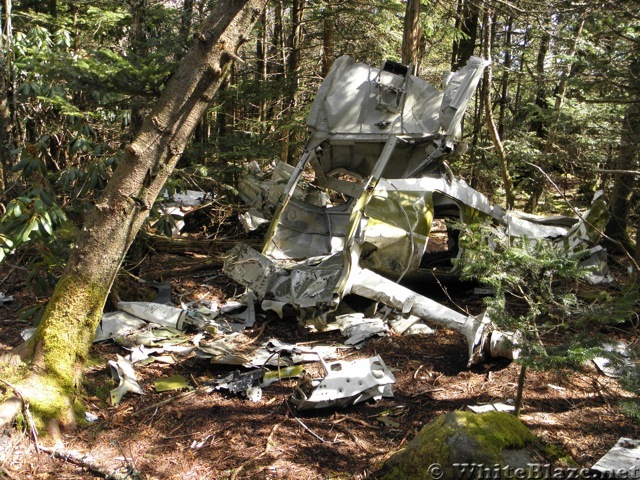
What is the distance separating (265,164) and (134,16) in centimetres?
409

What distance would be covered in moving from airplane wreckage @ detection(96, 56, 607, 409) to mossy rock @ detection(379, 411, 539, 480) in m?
1.20

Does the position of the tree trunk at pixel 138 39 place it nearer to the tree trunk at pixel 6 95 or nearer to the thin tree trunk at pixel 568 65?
the tree trunk at pixel 6 95

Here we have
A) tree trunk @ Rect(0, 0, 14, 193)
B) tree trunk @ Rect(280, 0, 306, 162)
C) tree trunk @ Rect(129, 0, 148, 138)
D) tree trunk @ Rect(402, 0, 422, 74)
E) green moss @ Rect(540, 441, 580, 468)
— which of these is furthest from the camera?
tree trunk @ Rect(280, 0, 306, 162)

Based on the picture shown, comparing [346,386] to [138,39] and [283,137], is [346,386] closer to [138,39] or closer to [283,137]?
[138,39]

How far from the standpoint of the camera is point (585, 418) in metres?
4.32

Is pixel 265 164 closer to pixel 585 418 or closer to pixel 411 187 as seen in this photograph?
pixel 411 187

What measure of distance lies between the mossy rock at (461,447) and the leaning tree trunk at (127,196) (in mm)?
2421

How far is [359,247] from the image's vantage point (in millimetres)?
6047

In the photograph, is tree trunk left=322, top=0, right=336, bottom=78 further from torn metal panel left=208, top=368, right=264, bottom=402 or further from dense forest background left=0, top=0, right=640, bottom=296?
torn metal panel left=208, top=368, right=264, bottom=402

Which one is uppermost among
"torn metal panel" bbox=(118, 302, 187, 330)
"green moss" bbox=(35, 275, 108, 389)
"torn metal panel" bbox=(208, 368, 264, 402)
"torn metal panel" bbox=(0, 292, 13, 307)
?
"green moss" bbox=(35, 275, 108, 389)

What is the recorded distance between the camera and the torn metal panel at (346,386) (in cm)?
438

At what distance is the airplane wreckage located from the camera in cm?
509

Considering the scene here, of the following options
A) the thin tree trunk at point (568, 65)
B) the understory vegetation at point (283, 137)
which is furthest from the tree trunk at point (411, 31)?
the thin tree trunk at point (568, 65)

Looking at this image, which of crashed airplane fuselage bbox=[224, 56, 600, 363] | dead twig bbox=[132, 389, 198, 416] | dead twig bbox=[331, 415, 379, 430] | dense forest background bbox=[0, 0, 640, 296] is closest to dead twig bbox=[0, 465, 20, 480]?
dead twig bbox=[132, 389, 198, 416]
